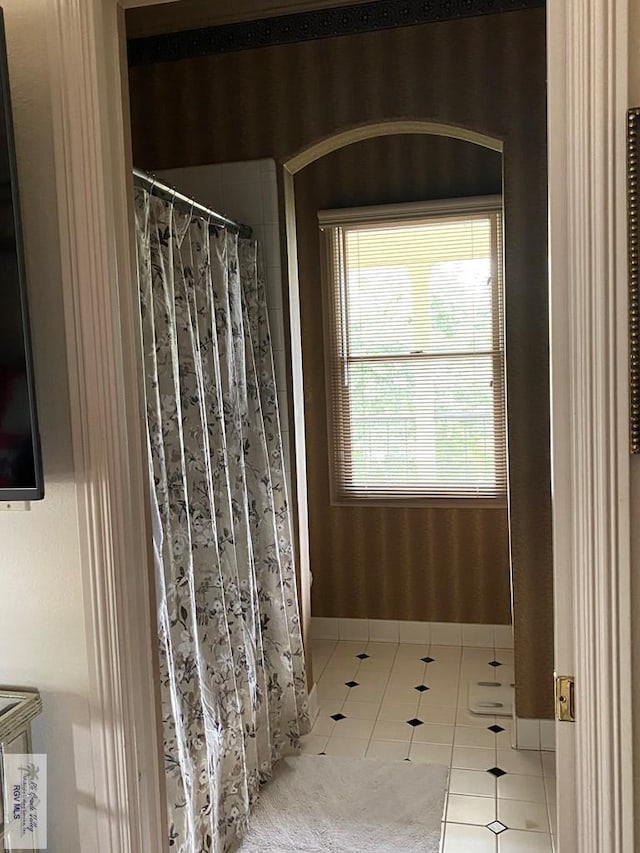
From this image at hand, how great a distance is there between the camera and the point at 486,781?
9.40 feet

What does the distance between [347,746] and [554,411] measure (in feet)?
8.09

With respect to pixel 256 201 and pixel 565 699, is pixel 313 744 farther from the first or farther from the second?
pixel 256 201

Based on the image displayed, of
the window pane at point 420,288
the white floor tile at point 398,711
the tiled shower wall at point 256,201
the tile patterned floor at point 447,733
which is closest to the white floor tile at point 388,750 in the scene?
the tile patterned floor at point 447,733

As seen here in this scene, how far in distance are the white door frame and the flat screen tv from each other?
0.29 ft

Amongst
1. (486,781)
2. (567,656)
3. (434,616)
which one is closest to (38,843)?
(567,656)

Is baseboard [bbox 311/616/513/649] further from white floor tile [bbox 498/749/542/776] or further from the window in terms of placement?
white floor tile [bbox 498/749/542/776]

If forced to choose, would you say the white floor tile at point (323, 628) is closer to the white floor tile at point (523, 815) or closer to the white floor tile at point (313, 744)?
the white floor tile at point (313, 744)

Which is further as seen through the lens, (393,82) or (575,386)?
(393,82)

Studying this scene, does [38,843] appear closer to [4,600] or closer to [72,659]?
[72,659]

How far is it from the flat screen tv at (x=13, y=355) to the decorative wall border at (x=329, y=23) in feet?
6.77

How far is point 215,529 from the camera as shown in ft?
8.22

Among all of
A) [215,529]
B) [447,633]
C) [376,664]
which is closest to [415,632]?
[447,633]

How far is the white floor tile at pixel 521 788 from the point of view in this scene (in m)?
2.76

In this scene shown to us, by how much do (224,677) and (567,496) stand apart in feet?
5.64
